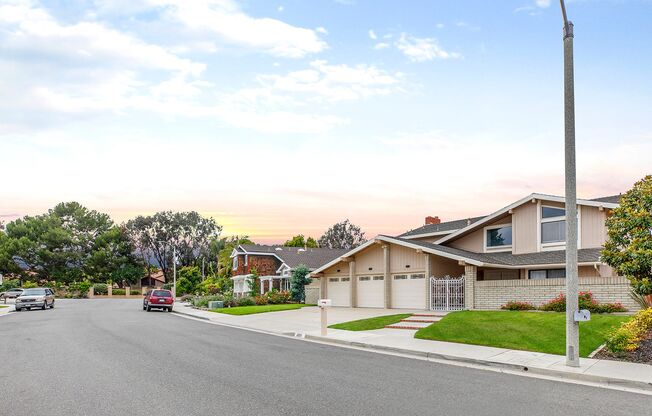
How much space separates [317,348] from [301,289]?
28755 mm

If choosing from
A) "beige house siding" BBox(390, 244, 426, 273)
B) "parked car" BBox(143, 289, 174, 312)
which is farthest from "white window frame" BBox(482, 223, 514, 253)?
"parked car" BBox(143, 289, 174, 312)

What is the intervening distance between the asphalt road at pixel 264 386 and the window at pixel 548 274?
1742 cm

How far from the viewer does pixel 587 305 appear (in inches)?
919

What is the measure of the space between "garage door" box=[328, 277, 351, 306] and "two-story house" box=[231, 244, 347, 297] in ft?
51.8

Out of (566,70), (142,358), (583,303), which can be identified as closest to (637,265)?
(583,303)

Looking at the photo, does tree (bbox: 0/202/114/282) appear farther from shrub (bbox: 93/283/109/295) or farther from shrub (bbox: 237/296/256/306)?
shrub (bbox: 237/296/256/306)

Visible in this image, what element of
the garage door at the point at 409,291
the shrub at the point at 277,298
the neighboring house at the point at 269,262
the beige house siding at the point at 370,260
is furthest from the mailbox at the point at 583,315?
the neighboring house at the point at 269,262

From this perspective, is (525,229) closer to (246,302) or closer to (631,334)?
(631,334)

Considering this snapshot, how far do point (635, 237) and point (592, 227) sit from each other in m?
12.0

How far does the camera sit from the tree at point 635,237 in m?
17.9

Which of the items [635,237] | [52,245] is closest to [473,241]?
[635,237]

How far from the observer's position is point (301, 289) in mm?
46156

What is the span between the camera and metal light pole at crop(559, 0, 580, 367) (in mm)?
12969

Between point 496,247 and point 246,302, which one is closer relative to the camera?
point 496,247
